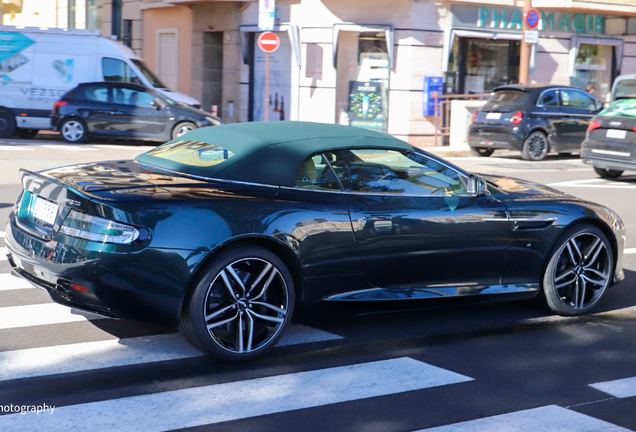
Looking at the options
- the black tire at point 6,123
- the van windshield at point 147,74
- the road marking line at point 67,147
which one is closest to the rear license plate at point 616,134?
the road marking line at point 67,147

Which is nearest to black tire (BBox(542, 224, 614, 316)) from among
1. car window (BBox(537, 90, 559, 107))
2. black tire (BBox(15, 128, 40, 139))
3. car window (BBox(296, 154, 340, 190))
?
car window (BBox(296, 154, 340, 190))

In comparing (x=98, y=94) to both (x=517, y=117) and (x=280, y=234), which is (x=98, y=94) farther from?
(x=280, y=234)

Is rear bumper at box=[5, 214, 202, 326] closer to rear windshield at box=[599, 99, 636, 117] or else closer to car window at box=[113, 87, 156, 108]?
rear windshield at box=[599, 99, 636, 117]

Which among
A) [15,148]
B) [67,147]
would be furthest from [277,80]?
[15,148]

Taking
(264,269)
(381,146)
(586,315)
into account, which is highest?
(381,146)

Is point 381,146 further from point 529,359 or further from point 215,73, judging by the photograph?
point 215,73

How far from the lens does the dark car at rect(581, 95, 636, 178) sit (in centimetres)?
1412

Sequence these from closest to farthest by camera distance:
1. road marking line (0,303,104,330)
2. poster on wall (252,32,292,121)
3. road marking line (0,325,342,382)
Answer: road marking line (0,325,342,382) → road marking line (0,303,104,330) → poster on wall (252,32,292,121)

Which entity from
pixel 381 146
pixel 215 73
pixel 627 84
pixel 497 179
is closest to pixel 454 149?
pixel 627 84

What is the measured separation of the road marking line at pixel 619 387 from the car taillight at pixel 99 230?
2527mm

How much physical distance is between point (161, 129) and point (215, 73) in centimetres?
796

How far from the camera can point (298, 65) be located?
23375 mm

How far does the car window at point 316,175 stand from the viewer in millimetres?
5093

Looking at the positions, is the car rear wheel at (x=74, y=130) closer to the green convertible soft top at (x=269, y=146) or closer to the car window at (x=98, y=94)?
the car window at (x=98, y=94)
